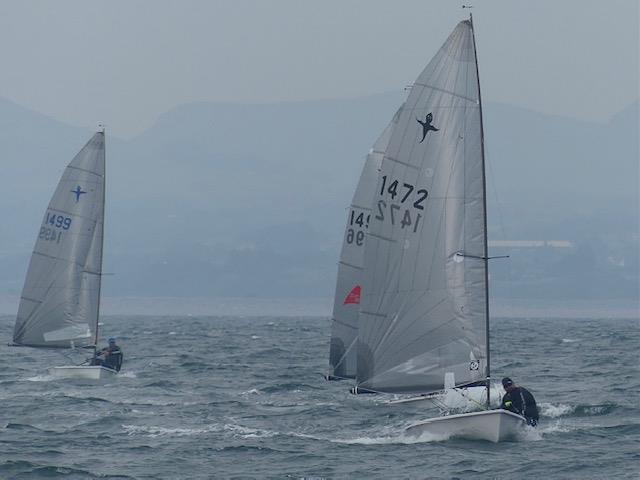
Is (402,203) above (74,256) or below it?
below

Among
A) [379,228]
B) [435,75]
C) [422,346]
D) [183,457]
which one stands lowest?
[183,457]

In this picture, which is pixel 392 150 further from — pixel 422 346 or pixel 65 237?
pixel 65 237

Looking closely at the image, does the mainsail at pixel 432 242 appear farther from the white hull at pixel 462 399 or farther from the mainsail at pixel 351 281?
the mainsail at pixel 351 281

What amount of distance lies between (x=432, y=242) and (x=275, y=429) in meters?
6.98

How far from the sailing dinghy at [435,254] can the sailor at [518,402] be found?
1.22 ft

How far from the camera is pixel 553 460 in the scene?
2800 cm

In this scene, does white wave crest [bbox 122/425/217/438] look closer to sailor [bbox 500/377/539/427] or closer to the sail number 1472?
the sail number 1472

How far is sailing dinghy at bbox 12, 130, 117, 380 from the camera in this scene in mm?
50250

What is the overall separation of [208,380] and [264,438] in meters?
18.0

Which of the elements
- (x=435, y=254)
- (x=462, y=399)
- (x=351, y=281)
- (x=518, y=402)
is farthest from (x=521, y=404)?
(x=351, y=281)

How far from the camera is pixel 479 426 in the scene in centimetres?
2911

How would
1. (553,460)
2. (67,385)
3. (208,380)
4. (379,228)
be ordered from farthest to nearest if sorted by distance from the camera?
(208,380) < (67,385) < (379,228) < (553,460)

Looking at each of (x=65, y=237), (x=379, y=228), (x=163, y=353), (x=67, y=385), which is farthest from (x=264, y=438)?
(x=163, y=353)

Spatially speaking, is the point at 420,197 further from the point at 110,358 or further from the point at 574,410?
the point at 110,358
